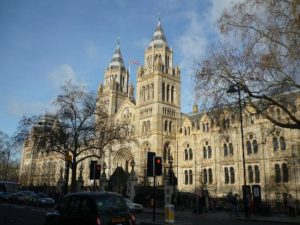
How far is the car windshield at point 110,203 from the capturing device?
9.22 meters

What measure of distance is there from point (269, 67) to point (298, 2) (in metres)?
3.78

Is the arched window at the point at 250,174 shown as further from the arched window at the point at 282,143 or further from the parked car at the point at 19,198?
the parked car at the point at 19,198

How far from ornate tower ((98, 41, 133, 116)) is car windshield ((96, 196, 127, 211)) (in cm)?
5745

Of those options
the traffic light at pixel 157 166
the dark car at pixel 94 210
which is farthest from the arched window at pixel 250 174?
the dark car at pixel 94 210

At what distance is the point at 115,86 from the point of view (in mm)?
70188

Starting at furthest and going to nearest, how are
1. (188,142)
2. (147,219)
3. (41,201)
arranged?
(188,142), (41,201), (147,219)

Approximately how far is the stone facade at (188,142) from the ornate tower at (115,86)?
0.74ft

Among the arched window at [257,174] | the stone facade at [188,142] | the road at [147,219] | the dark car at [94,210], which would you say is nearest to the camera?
the dark car at [94,210]

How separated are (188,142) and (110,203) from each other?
47298 millimetres

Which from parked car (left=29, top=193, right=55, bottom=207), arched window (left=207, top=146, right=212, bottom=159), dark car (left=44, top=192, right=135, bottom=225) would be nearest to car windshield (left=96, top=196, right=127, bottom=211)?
dark car (left=44, top=192, right=135, bottom=225)

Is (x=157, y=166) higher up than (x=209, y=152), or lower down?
lower down

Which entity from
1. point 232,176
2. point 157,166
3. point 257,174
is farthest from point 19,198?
point 257,174

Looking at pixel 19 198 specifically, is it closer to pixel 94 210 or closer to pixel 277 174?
pixel 277 174

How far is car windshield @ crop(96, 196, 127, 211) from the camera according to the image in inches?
363
